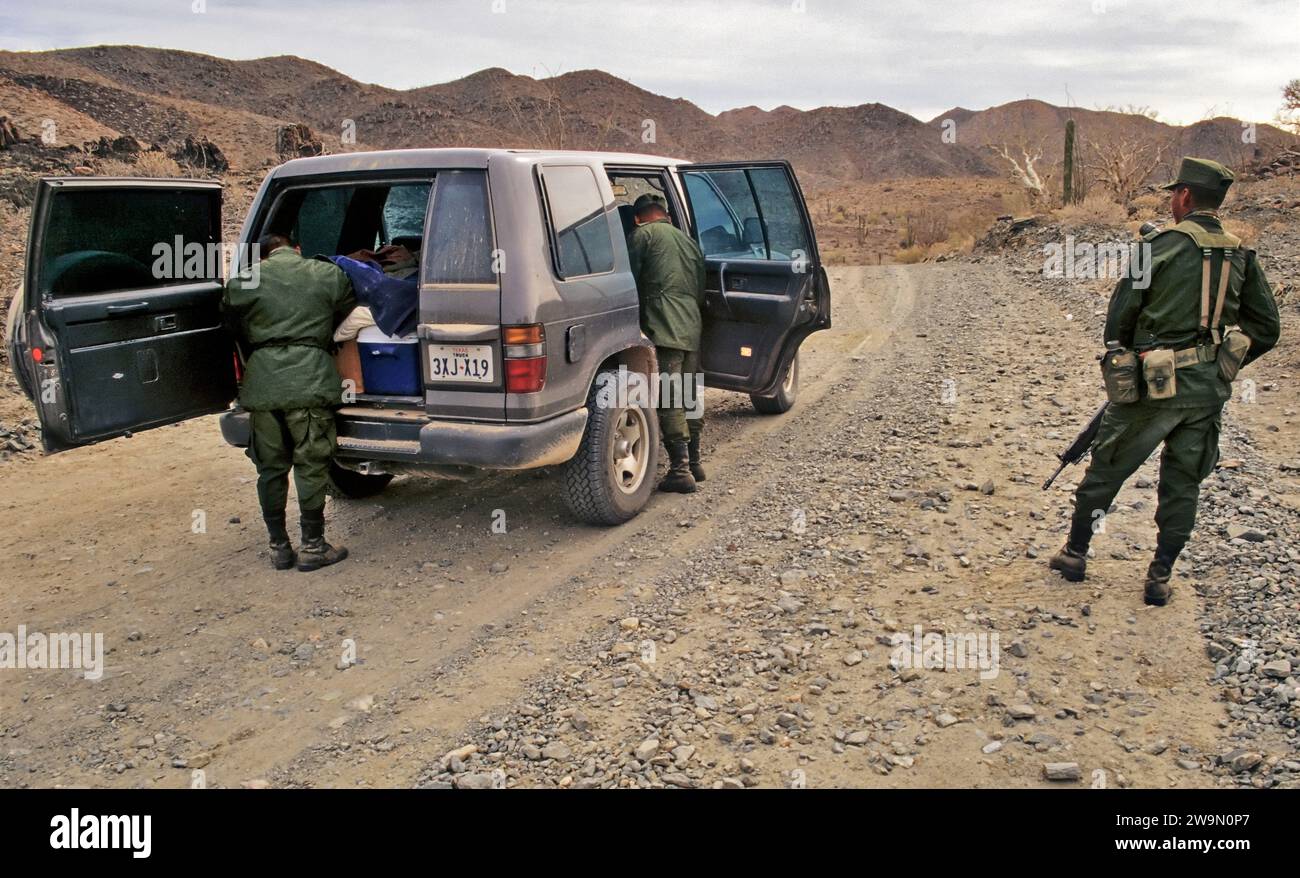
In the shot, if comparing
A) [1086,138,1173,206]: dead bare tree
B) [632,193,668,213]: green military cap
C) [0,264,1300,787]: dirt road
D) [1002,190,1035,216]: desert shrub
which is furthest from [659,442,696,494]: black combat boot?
[1086,138,1173,206]: dead bare tree

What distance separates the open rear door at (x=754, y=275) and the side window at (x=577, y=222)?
1382 mm

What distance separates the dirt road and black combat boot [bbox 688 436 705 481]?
238mm

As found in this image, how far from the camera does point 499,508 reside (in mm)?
6195

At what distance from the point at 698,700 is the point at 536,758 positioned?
0.69 m

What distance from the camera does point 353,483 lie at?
6.45 metres

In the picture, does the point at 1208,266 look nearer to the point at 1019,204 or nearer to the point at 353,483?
the point at 353,483

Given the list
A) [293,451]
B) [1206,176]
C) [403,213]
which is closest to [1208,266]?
[1206,176]

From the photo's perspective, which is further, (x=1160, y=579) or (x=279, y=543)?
(x=279, y=543)

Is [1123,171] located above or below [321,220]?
above

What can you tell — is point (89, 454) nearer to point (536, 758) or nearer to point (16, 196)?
point (536, 758)

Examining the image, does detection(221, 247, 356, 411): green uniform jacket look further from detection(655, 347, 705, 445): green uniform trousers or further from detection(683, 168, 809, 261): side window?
detection(683, 168, 809, 261): side window

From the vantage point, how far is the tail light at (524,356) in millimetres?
4855

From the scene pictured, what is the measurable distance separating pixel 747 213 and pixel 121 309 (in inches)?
170

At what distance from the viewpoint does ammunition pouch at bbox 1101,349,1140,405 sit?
445 cm
